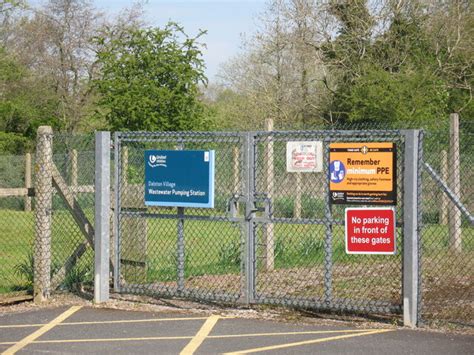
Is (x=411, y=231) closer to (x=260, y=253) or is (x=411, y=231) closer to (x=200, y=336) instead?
(x=200, y=336)

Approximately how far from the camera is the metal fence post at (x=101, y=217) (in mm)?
9664

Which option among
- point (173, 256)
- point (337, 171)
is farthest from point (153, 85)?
point (337, 171)

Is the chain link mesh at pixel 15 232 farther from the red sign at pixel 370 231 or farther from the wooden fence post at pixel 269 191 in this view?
the red sign at pixel 370 231

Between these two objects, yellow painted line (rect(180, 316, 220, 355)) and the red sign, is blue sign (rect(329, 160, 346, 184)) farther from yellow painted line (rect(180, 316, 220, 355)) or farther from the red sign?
yellow painted line (rect(180, 316, 220, 355))

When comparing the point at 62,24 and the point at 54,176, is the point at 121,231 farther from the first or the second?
the point at 62,24

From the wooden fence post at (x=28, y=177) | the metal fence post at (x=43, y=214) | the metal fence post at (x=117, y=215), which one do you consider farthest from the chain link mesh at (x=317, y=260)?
the wooden fence post at (x=28, y=177)

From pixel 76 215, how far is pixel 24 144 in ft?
78.8

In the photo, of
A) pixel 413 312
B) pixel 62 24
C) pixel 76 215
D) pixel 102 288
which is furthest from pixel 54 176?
pixel 62 24

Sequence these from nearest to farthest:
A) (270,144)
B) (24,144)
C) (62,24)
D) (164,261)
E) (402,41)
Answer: (270,144) < (164,261) < (402,41) < (24,144) < (62,24)

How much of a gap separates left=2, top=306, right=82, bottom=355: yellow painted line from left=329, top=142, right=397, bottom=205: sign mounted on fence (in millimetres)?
3047

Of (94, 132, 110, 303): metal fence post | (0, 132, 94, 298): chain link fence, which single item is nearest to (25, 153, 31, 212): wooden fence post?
(0, 132, 94, 298): chain link fence

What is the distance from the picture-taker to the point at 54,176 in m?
9.95

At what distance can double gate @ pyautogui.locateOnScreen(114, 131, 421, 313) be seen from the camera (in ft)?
28.7

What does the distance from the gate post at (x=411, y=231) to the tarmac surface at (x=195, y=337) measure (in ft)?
0.79
